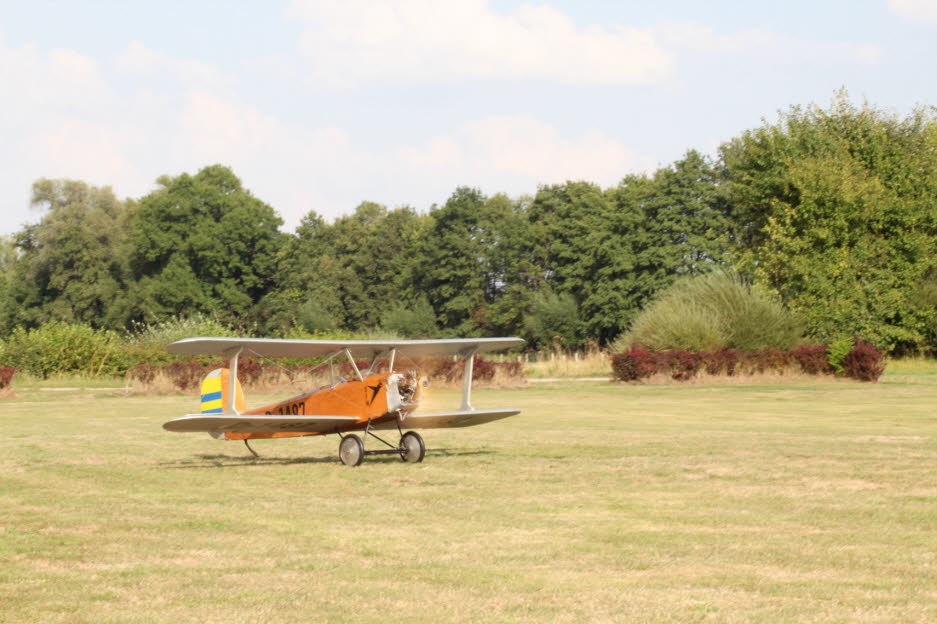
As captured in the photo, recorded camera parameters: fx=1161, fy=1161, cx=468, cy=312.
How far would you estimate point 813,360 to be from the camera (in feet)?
130

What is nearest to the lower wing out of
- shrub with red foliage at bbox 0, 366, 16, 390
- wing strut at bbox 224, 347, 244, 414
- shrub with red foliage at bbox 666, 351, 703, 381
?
wing strut at bbox 224, 347, 244, 414

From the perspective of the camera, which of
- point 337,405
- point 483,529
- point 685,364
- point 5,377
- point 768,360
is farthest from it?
point 768,360

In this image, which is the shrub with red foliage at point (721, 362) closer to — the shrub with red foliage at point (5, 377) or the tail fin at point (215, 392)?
the shrub with red foliage at point (5, 377)

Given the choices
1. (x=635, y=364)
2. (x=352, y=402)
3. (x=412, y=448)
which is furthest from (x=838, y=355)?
(x=352, y=402)

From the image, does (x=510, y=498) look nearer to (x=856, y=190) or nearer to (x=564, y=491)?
(x=564, y=491)

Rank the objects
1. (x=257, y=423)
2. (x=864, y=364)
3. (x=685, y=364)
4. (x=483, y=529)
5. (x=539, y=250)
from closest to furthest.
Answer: (x=483, y=529) → (x=257, y=423) → (x=864, y=364) → (x=685, y=364) → (x=539, y=250)

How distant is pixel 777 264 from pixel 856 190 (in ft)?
16.1

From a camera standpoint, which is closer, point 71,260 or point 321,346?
point 321,346

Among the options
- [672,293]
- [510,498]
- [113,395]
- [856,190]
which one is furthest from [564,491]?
[856,190]

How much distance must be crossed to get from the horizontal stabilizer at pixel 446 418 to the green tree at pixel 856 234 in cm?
3531

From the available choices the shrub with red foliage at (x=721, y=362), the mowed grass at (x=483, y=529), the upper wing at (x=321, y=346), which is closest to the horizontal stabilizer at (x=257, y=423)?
the mowed grass at (x=483, y=529)

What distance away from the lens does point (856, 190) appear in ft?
175

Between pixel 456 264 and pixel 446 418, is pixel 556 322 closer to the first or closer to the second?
pixel 456 264

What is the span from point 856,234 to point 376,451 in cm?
4200
